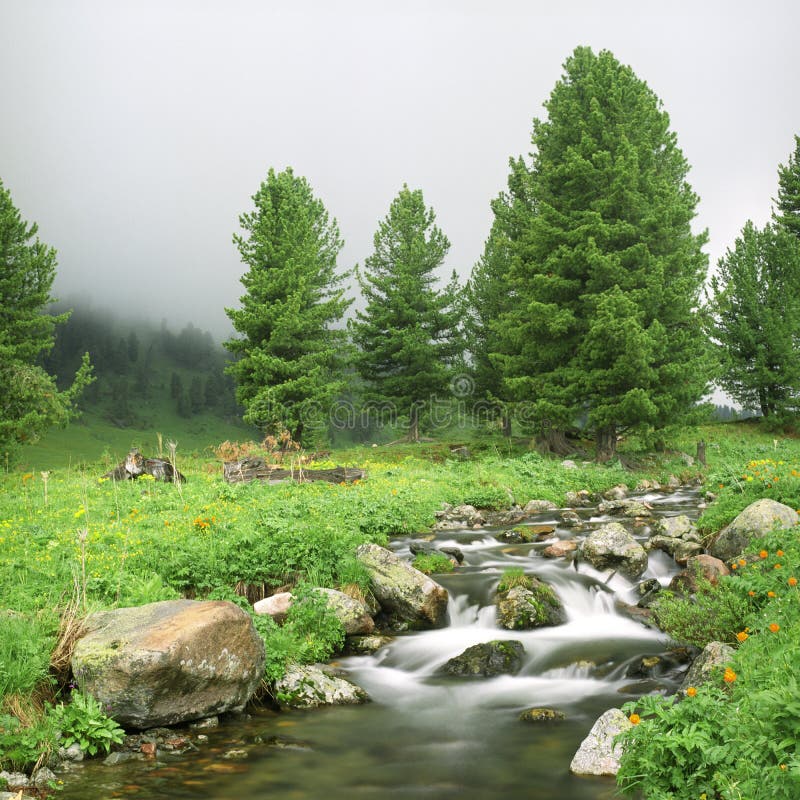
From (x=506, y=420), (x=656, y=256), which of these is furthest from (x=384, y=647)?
(x=506, y=420)

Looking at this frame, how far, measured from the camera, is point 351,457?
31.9m

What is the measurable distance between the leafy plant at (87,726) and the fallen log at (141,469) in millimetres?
14027

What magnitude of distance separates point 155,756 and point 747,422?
45167mm

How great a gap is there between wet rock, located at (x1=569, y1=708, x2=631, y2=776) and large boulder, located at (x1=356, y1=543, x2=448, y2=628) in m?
4.00

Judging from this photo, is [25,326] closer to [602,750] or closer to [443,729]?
[443,729]

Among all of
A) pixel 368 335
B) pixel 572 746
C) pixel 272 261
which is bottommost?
pixel 572 746

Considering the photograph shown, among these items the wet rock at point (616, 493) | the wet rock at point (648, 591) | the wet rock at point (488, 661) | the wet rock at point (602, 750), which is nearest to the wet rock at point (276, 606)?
the wet rock at point (488, 661)

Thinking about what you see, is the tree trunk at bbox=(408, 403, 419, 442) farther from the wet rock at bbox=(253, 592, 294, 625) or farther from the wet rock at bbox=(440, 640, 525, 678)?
the wet rock at bbox=(440, 640, 525, 678)

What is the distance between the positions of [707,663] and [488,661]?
2.77 meters

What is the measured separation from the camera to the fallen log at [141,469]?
19422 mm

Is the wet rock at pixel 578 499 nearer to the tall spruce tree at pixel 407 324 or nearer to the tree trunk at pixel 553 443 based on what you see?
the tree trunk at pixel 553 443

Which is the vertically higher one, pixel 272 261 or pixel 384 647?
pixel 272 261

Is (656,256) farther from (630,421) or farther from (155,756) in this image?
(155,756)

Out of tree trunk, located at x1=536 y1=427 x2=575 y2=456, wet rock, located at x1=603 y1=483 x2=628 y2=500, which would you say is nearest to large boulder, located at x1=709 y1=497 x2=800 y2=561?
wet rock, located at x1=603 y1=483 x2=628 y2=500
